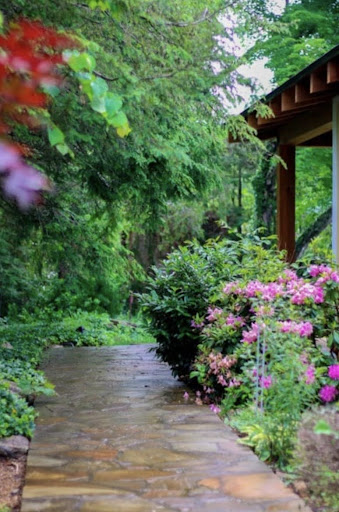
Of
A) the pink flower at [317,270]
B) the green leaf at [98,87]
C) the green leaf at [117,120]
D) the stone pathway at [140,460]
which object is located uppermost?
the green leaf at [98,87]

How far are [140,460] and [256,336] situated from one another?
1.36 m

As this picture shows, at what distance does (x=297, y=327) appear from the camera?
422 cm

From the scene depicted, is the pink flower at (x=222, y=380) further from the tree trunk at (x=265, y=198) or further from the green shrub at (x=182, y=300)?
the tree trunk at (x=265, y=198)

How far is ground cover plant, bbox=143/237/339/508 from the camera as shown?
12.0 feet

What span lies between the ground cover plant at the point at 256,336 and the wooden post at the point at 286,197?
1882 millimetres

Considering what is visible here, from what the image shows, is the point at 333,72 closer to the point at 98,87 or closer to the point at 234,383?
the point at 234,383

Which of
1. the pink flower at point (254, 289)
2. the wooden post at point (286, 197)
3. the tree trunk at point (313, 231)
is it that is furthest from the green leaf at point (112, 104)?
the tree trunk at point (313, 231)

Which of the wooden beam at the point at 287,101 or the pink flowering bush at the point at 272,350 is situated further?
the wooden beam at the point at 287,101

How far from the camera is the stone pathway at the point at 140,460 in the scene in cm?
294

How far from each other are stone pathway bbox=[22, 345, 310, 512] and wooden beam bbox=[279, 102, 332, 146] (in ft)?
11.0

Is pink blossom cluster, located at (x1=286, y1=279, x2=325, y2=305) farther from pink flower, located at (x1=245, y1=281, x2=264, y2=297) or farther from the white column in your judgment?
the white column

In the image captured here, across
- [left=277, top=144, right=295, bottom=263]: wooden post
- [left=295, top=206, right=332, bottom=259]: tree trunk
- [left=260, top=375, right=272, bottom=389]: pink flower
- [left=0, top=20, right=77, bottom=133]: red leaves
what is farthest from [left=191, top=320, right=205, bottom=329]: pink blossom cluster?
[left=295, top=206, right=332, bottom=259]: tree trunk

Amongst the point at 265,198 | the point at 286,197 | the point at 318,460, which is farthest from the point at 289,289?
the point at 265,198

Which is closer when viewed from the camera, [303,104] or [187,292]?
[187,292]
